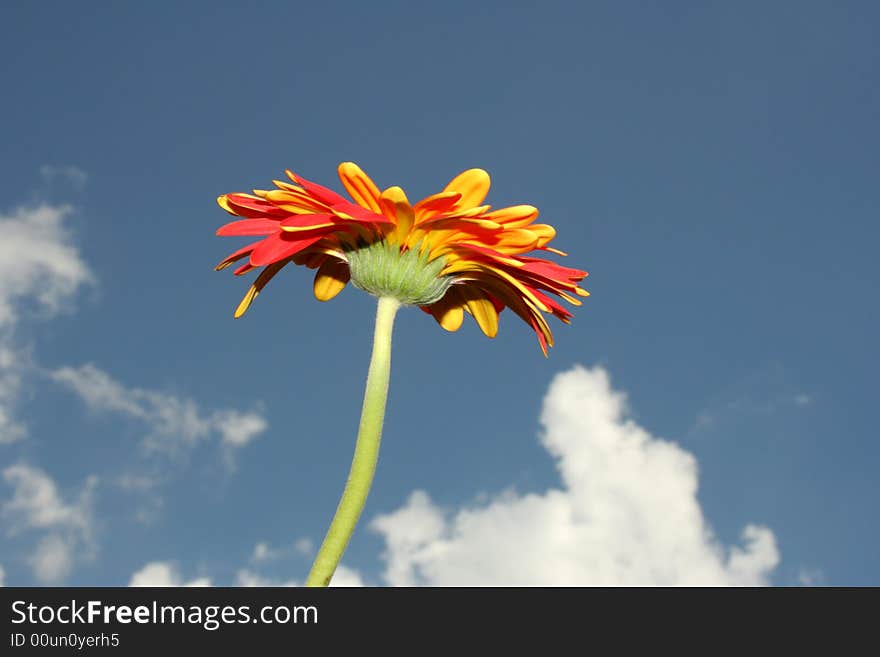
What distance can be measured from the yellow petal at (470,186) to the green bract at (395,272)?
0.25 meters

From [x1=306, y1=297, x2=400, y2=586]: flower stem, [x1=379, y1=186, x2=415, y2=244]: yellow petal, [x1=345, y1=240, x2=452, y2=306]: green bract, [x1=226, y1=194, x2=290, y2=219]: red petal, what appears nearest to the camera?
[x1=306, y1=297, x2=400, y2=586]: flower stem

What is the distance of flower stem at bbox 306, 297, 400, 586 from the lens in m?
2.15

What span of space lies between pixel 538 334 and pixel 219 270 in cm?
131

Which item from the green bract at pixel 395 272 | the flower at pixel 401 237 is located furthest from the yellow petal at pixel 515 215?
the green bract at pixel 395 272

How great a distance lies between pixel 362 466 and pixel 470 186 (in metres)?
1.16

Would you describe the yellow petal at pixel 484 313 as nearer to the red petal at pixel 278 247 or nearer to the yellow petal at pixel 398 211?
the yellow petal at pixel 398 211

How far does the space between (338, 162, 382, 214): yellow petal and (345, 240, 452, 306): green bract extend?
15 centimetres

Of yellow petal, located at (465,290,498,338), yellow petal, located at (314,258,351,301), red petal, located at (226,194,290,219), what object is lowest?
yellow petal, located at (465,290,498,338)

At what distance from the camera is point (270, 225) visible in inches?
120

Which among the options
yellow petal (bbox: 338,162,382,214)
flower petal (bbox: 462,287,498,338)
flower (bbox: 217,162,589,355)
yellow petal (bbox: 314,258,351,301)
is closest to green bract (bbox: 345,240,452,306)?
flower (bbox: 217,162,589,355)

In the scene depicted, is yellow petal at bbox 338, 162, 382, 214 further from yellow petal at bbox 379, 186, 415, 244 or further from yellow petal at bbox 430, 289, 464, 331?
yellow petal at bbox 430, 289, 464, 331

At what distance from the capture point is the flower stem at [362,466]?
7.06 ft
